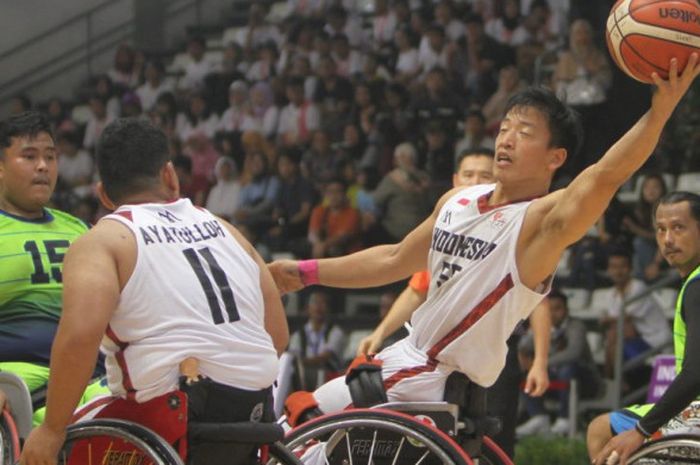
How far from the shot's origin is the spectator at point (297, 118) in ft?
49.8

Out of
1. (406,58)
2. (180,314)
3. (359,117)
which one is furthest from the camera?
(406,58)

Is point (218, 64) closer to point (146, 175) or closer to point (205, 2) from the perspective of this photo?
point (205, 2)

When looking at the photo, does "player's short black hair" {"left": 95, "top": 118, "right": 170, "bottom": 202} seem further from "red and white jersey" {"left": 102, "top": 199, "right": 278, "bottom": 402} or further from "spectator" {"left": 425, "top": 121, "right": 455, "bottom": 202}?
"spectator" {"left": 425, "top": 121, "right": 455, "bottom": 202}

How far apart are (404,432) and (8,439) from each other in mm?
1455

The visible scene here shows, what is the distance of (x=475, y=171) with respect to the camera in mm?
6520

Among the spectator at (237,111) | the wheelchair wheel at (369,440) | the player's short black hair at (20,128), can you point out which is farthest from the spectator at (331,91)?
the wheelchair wheel at (369,440)

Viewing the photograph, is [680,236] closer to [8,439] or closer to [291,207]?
[8,439]

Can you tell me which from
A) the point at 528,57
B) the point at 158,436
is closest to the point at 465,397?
the point at 158,436

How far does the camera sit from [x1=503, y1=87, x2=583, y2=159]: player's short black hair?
5.15 metres

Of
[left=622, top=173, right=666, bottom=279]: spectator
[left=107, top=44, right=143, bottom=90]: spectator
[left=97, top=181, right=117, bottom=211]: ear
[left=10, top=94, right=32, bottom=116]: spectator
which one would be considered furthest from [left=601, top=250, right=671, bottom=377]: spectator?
[left=10, top=94, right=32, bottom=116]: spectator

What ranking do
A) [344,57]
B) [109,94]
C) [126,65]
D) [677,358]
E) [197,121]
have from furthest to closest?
1. [126,65]
2. [109,94]
3. [197,121]
4. [344,57]
5. [677,358]

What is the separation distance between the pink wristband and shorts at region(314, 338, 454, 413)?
0.45 meters

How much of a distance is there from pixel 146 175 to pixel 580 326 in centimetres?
690

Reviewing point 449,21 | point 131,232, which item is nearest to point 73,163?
point 449,21
